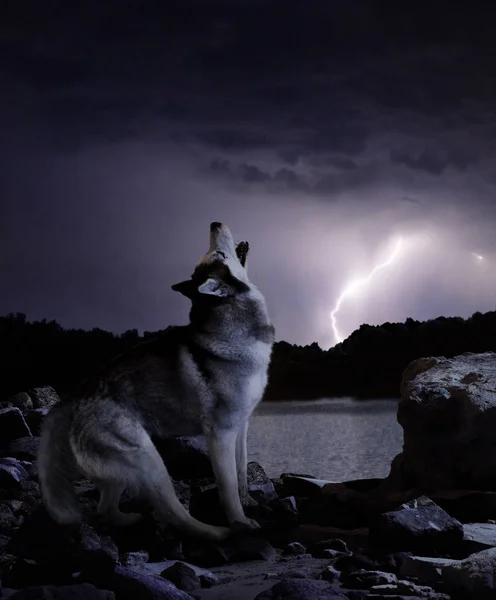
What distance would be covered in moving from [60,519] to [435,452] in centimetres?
354

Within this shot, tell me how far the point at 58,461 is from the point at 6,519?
106 centimetres

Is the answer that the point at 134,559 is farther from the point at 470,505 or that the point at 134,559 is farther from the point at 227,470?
the point at 470,505

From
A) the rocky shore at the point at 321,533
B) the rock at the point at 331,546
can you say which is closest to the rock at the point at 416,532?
the rocky shore at the point at 321,533

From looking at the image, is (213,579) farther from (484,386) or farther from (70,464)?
(484,386)

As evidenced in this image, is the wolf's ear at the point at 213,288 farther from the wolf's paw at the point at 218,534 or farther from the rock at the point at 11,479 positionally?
the rock at the point at 11,479

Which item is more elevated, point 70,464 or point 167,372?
point 167,372

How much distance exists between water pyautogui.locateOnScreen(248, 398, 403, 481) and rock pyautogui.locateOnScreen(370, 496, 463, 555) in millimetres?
1728

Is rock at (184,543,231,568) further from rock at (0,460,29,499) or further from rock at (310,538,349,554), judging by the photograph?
rock at (0,460,29,499)

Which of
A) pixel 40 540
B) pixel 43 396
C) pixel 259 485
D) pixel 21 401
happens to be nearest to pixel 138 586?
pixel 40 540

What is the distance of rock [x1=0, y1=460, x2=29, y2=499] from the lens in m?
7.34

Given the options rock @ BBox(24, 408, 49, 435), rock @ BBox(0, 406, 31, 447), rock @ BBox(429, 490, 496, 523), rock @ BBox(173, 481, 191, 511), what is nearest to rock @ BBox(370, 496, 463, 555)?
rock @ BBox(429, 490, 496, 523)

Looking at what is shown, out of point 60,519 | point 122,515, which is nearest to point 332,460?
point 122,515

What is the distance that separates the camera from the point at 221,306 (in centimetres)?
597

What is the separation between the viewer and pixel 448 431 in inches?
276
